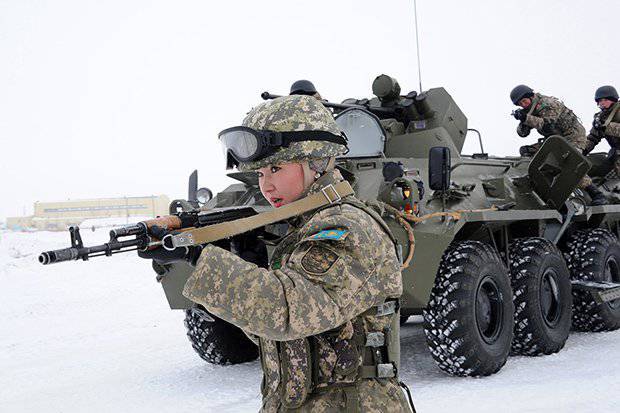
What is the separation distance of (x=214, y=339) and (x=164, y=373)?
1.66ft

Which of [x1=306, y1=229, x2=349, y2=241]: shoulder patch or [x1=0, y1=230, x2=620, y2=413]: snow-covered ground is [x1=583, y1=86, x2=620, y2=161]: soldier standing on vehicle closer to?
[x1=0, y1=230, x2=620, y2=413]: snow-covered ground

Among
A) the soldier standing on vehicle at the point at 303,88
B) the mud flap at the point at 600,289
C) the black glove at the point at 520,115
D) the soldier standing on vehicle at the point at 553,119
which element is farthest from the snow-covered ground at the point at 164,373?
the soldier standing on vehicle at the point at 303,88

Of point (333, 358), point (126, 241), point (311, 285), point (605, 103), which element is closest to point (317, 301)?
point (311, 285)

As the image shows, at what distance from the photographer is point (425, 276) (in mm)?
5043

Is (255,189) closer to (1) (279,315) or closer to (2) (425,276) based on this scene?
(2) (425,276)

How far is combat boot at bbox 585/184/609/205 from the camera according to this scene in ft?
25.8

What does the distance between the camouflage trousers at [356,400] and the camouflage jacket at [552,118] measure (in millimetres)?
6514

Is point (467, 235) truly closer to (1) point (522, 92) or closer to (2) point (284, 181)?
(1) point (522, 92)

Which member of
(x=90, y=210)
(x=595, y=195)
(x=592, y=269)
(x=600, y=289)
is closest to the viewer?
(x=600, y=289)

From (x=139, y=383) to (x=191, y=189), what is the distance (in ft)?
6.18

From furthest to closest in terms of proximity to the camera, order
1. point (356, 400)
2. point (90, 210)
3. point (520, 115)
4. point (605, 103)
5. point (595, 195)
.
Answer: point (90, 210) → point (605, 103) → point (520, 115) → point (595, 195) → point (356, 400)

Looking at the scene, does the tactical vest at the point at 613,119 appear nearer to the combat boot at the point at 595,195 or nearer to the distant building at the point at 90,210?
the combat boot at the point at 595,195

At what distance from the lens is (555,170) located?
704 cm

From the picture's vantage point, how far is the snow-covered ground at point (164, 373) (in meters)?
4.82
